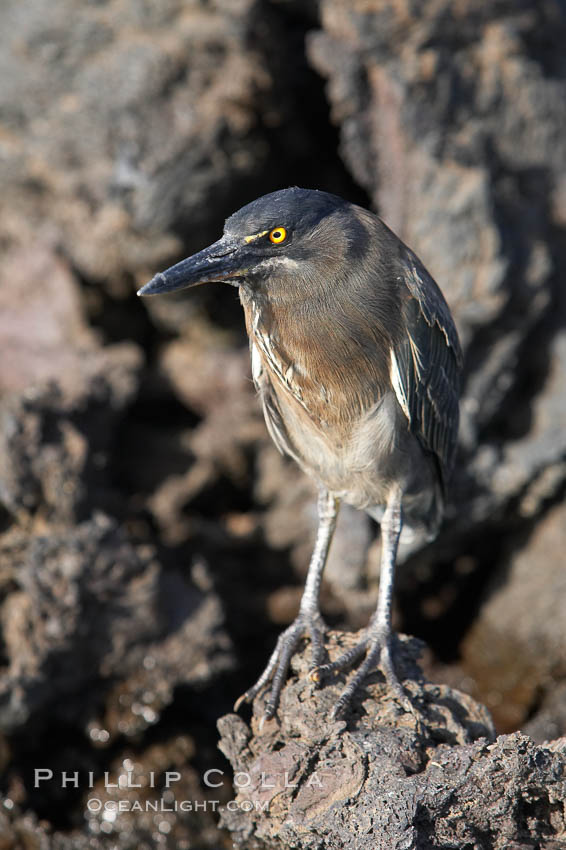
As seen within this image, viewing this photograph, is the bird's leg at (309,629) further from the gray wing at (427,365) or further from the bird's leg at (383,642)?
the gray wing at (427,365)

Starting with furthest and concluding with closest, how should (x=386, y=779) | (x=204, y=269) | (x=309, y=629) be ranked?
(x=309, y=629) → (x=204, y=269) → (x=386, y=779)

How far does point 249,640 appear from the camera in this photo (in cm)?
593

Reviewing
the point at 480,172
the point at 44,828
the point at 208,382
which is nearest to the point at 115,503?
the point at 208,382

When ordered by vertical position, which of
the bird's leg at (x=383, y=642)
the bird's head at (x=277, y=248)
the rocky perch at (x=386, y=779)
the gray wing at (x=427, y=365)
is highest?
the bird's head at (x=277, y=248)

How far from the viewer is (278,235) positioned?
3.16 metres

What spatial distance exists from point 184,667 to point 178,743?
53 centimetres

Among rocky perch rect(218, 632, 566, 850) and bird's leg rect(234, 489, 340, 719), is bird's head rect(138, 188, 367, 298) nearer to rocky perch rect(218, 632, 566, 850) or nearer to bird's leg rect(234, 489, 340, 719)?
bird's leg rect(234, 489, 340, 719)

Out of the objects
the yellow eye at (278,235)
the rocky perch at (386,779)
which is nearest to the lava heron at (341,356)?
the yellow eye at (278,235)

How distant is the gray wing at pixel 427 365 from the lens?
3518 mm

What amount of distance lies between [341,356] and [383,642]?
1157mm

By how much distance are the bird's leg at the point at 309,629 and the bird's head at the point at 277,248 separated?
127 cm

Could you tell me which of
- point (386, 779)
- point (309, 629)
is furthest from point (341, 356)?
point (386, 779)

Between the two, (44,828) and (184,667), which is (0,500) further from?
(44,828)

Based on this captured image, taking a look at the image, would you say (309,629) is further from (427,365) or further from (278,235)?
(278,235)
